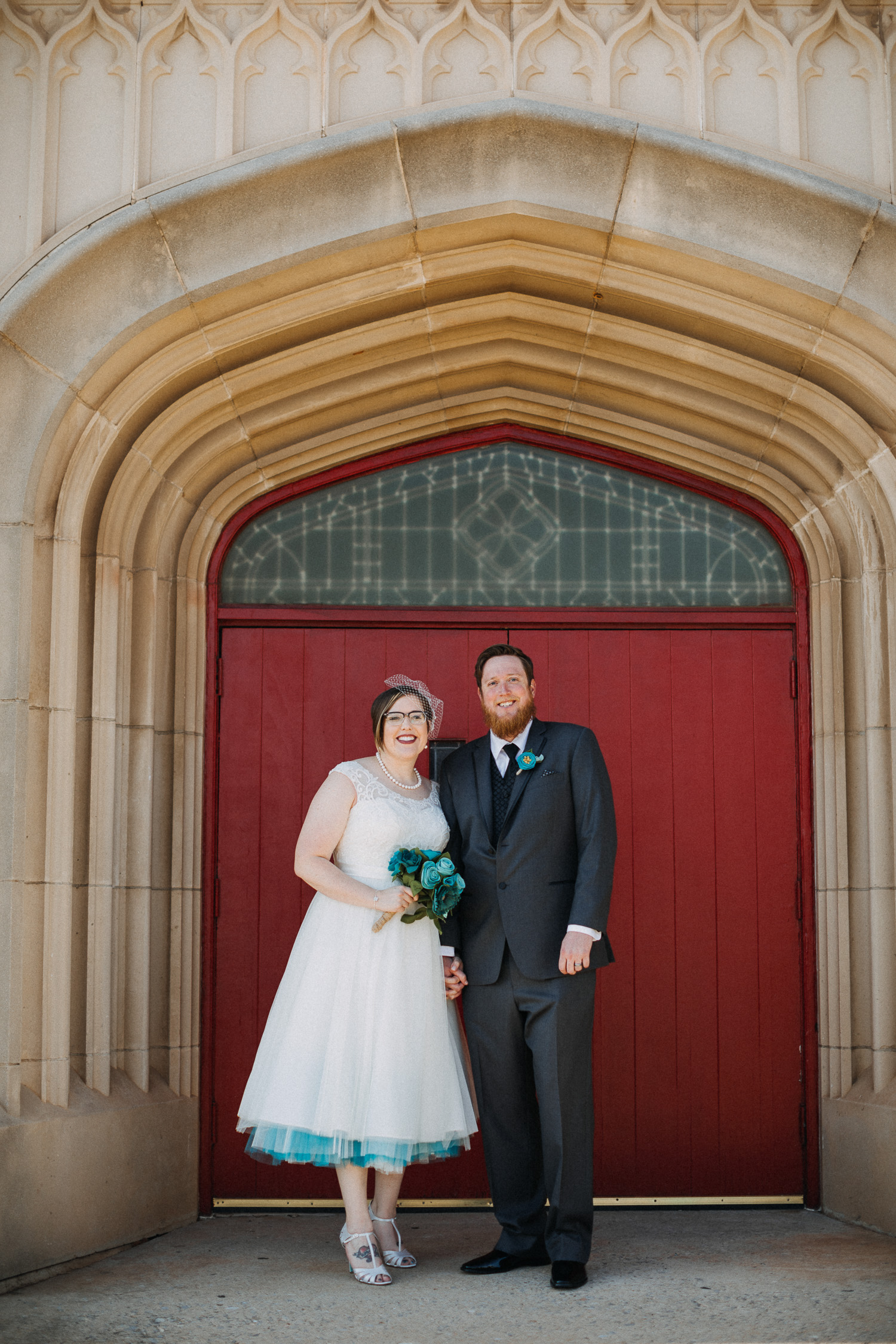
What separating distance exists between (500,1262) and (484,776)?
1.41m

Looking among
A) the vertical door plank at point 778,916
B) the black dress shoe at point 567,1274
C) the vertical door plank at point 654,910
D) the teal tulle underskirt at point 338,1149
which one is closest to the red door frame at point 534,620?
the vertical door plank at point 778,916

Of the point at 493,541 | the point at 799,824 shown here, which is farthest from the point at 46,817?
the point at 799,824

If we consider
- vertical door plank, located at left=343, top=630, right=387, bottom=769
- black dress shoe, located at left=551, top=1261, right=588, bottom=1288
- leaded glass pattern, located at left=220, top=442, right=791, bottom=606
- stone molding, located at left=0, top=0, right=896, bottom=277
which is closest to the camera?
black dress shoe, located at left=551, top=1261, right=588, bottom=1288

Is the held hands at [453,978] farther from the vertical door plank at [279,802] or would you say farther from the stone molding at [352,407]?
the stone molding at [352,407]

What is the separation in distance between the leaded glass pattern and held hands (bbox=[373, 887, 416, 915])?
1526mm

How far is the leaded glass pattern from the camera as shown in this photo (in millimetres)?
4770

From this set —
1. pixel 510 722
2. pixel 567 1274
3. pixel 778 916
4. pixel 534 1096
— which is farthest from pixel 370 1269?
pixel 778 916

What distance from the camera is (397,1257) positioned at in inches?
140

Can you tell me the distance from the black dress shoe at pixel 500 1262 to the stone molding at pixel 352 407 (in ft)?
4.32

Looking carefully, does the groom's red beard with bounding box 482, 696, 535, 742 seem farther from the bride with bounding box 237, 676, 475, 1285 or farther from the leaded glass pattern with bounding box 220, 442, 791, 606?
the leaded glass pattern with bounding box 220, 442, 791, 606

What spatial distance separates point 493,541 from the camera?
4805 mm

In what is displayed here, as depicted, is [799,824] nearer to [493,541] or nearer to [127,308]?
[493,541]

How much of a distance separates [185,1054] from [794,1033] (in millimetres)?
2241

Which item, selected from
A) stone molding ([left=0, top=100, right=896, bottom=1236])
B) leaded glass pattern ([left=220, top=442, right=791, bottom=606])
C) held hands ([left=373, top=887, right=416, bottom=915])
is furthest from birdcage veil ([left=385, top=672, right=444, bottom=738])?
stone molding ([left=0, top=100, right=896, bottom=1236])
